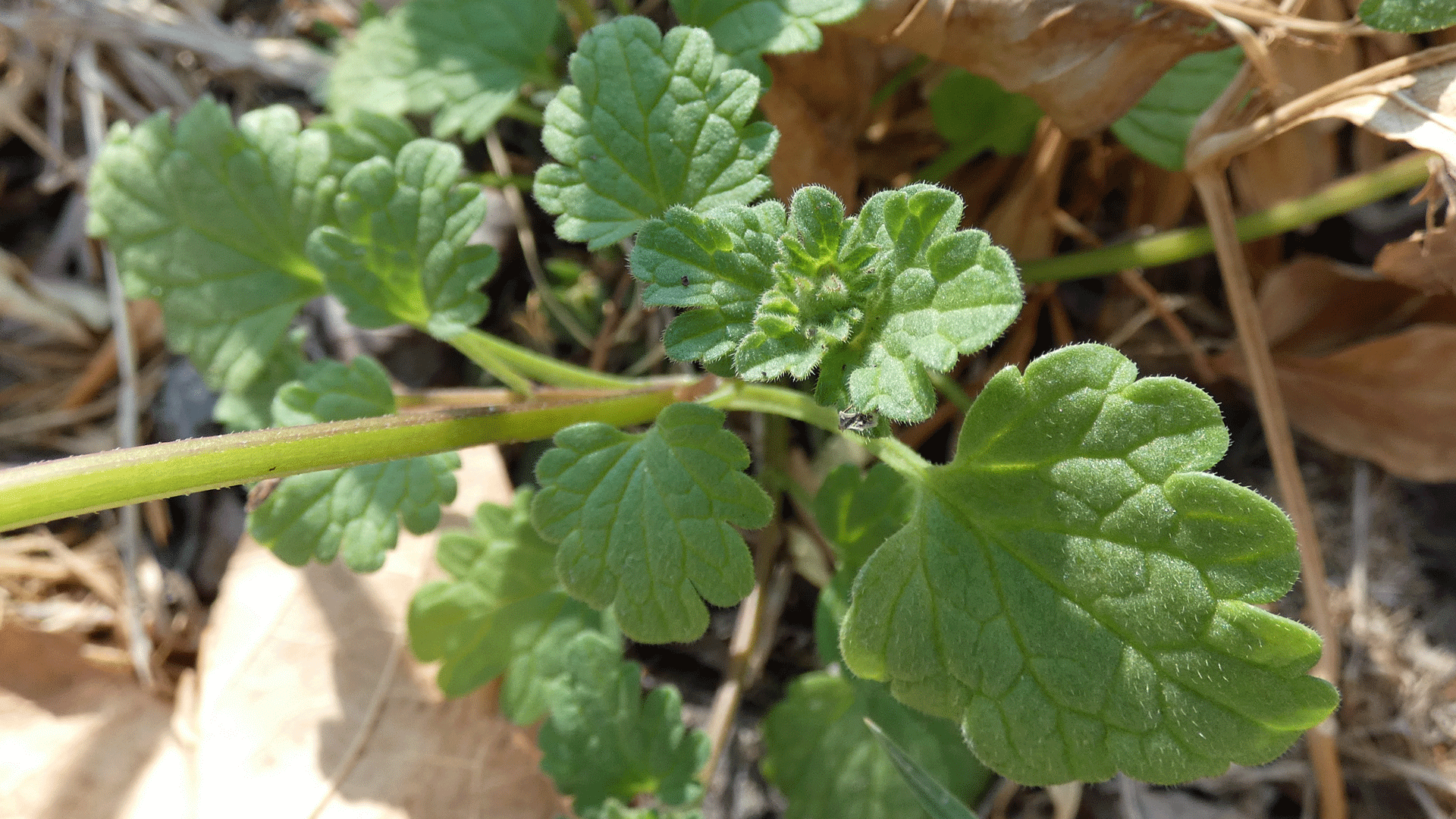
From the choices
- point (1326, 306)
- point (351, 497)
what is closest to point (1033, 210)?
point (1326, 306)

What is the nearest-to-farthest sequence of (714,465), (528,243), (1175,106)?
A: (714,465) < (1175,106) < (528,243)

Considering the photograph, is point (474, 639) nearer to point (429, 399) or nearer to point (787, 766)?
point (429, 399)

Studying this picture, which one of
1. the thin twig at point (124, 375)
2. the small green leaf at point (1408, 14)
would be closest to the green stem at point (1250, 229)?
the small green leaf at point (1408, 14)

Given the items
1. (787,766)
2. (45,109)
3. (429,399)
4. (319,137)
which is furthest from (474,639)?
(45,109)

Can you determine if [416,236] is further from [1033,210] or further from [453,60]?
[1033,210]

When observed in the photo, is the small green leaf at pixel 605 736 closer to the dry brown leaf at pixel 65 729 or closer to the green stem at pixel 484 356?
the green stem at pixel 484 356

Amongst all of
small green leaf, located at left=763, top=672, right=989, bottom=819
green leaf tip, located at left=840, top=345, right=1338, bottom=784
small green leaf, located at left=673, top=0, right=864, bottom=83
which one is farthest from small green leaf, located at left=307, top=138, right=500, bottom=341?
small green leaf, located at left=763, top=672, right=989, bottom=819
